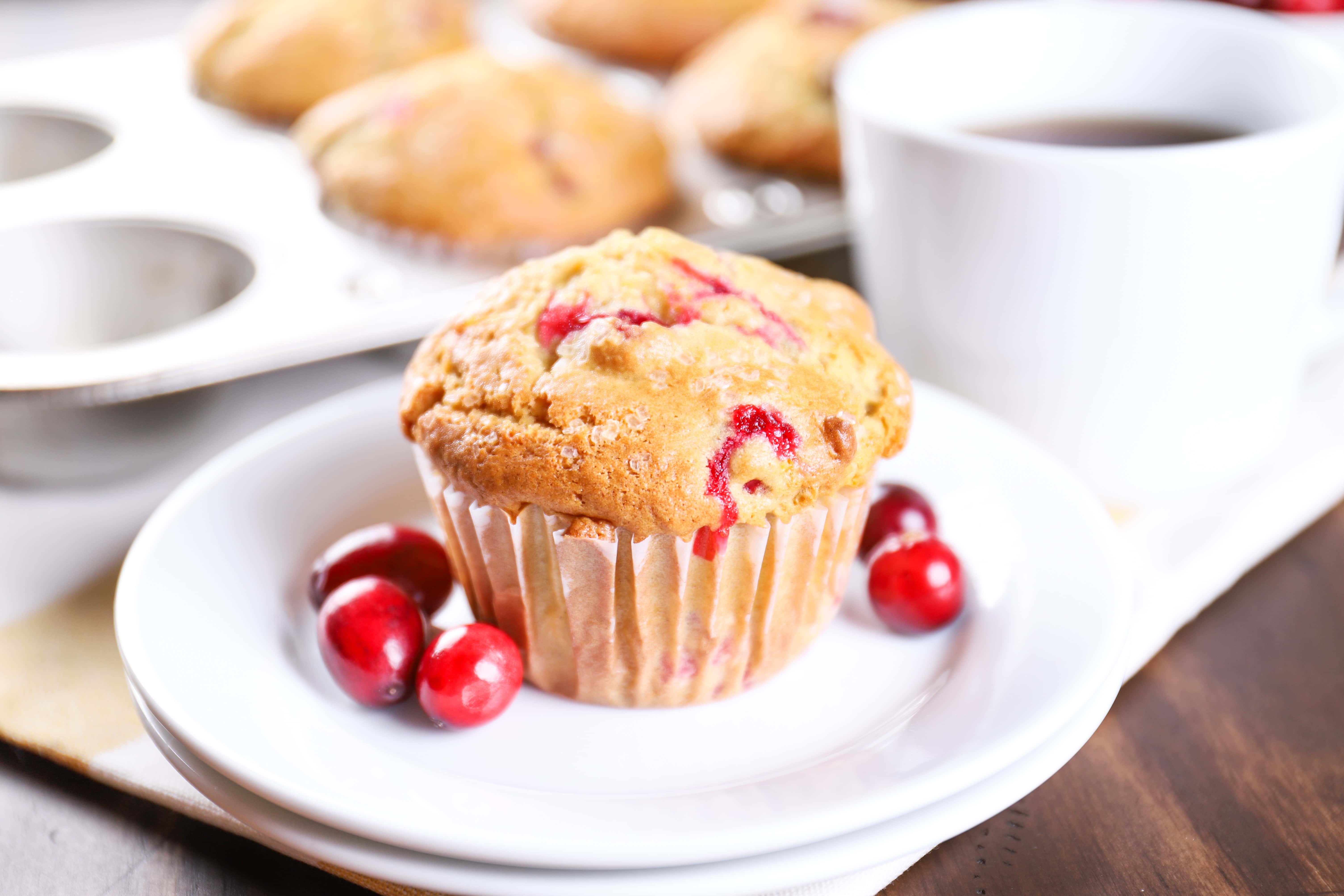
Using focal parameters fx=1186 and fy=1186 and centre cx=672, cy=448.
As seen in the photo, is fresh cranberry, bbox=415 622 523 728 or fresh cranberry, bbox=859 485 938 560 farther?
fresh cranberry, bbox=859 485 938 560

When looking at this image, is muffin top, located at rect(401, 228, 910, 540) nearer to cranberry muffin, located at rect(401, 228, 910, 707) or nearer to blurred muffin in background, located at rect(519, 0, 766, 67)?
cranberry muffin, located at rect(401, 228, 910, 707)

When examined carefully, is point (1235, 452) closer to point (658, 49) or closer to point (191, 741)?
point (191, 741)

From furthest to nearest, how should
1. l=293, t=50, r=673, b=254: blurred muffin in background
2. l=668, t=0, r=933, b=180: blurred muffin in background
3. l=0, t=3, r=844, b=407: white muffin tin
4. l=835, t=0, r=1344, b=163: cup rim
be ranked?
1. l=668, t=0, r=933, b=180: blurred muffin in background
2. l=293, t=50, r=673, b=254: blurred muffin in background
3. l=0, t=3, r=844, b=407: white muffin tin
4. l=835, t=0, r=1344, b=163: cup rim

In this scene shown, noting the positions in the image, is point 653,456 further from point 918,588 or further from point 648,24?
point 648,24

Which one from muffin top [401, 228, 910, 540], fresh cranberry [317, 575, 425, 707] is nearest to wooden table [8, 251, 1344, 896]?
fresh cranberry [317, 575, 425, 707]

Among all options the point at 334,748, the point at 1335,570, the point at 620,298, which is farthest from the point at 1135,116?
the point at 334,748

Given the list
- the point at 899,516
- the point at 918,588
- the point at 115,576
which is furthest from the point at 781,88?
the point at 115,576
